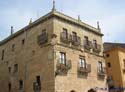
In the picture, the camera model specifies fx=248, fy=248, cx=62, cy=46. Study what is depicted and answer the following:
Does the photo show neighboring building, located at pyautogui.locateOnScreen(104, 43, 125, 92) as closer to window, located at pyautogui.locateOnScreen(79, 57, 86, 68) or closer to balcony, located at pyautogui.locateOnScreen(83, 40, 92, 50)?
balcony, located at pyautogui.locateOnScreen(83, 40, 92, 50)

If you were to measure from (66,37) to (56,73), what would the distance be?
570 centimetres

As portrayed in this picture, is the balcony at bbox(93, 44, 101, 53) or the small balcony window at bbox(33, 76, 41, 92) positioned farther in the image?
the balcony at bbox(93, 44, 101, 53)

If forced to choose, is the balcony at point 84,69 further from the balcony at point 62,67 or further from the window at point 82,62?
the balcony at point 62,67

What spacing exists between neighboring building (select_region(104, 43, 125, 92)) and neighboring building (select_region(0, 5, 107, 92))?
5.32 m

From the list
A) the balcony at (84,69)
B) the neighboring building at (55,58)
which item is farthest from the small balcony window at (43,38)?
the balcony at (84,69)

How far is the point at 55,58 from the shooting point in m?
30.7

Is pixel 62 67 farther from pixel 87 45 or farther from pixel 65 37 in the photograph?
pixel 87 45

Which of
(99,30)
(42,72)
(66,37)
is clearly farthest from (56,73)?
(99,30)

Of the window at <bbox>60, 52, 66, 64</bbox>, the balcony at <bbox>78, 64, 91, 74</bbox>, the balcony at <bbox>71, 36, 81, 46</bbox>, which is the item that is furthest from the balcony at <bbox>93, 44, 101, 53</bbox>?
the window at <bbox>60, 52, 66, 64</bbox>

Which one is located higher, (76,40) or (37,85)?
(76,40)

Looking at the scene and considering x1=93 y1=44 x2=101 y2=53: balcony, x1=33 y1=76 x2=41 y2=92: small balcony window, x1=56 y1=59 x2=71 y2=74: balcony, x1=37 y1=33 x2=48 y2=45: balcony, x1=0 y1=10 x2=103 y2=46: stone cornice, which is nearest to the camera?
x1=56 y1=59 x2=71 y2=74: balcony

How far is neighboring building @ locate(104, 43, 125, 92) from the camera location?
Answer: 137 feet

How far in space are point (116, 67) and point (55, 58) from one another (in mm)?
16000

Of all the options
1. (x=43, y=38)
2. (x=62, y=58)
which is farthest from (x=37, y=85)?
(x=43, y=38)
